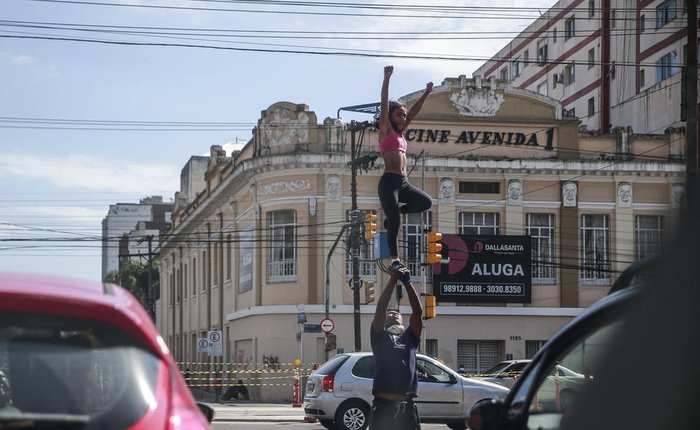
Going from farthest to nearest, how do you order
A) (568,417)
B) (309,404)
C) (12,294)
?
1. (309,404)
2. (12,294)
3. (568,417)

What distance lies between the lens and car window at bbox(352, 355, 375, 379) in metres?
20.7

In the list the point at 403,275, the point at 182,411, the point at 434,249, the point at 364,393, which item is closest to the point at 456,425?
the point at 364,393

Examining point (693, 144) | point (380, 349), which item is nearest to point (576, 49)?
point (693, 144)

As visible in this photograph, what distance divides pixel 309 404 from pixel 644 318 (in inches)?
707

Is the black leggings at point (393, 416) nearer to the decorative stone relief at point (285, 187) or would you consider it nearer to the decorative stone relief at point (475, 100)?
the decorative stone relief at point (285, 187)

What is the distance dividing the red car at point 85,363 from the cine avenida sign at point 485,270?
40.5 meters

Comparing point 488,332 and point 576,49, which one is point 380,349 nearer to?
point 488,332

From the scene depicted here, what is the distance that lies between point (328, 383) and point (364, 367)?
74cm

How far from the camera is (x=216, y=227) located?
186 feet

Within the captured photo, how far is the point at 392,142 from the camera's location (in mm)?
10570

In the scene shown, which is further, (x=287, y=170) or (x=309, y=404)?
(x=287, y=170)

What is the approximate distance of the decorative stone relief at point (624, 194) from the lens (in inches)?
Answer: 1825

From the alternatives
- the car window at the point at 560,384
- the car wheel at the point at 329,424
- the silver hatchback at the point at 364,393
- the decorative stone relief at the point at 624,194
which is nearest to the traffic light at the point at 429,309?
the silver hatchback at the point at 364,393

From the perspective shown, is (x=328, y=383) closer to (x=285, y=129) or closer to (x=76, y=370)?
(x=76, y=370)
